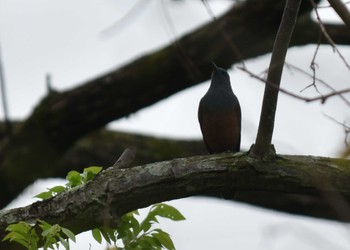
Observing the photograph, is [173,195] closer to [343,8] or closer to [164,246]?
[164,246]

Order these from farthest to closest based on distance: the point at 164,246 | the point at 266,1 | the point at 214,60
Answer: the point at 214,60 < the point at 266,1 < the point at 164,246

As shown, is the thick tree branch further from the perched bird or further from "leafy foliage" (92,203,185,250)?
the perched bird

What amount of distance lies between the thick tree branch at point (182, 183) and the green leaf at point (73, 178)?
0.09 meters

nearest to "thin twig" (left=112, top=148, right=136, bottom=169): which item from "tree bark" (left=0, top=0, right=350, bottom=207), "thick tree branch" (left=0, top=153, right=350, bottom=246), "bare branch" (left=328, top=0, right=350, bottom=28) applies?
"thick tree branch" (left=0, top=153, right=350, bottom=246)

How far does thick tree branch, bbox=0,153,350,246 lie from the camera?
4223 millimetres

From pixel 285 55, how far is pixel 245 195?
4450mm

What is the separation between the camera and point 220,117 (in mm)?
6750

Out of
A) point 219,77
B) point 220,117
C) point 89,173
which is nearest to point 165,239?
point 89,173

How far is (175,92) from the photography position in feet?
23.2

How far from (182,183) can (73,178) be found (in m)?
0.58

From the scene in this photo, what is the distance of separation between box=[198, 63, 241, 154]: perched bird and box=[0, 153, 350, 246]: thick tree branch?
7.94 feet

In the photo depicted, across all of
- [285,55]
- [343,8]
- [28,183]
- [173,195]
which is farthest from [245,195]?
[343,8]

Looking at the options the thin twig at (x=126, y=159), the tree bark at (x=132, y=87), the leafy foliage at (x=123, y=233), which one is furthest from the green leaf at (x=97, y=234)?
the tree bark at (x=132, y=87)

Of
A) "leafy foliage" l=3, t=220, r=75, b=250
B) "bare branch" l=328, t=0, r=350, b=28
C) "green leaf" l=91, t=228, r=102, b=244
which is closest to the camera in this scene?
"bare branch" l=328, t=0, r=350, b=28
